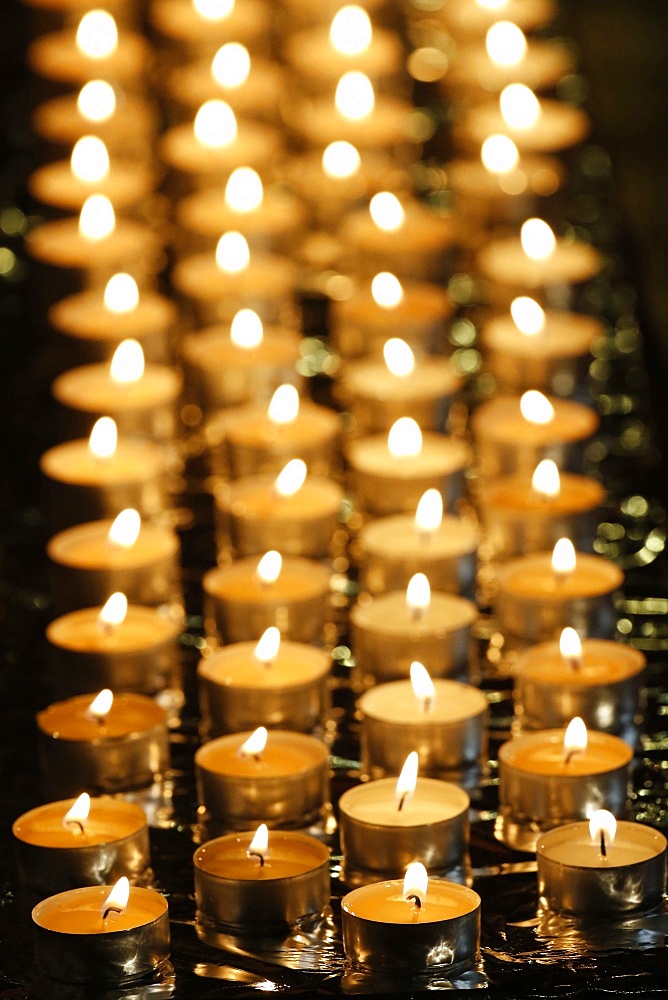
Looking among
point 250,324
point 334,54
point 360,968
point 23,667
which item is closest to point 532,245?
point 250,324

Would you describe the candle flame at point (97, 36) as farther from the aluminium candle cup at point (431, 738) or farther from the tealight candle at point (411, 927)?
the tealight candle at point (411, 927)

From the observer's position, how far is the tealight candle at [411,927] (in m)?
1.48

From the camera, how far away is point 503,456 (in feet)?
7.40

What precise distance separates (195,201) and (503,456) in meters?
0.82

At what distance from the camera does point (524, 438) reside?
7.45 feet

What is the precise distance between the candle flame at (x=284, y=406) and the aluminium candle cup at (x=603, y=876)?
2.56 feet

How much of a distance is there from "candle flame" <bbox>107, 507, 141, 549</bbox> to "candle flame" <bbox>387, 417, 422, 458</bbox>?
328mm

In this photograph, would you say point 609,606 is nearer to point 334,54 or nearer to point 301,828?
point 301,828

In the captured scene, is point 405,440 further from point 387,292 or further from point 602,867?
point 602,867

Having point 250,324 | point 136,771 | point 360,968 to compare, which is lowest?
point 360,968

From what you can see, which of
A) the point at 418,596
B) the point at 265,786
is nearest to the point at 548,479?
the point at 418,596

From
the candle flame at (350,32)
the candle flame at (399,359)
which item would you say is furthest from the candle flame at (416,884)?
the candle flame at (350,32)

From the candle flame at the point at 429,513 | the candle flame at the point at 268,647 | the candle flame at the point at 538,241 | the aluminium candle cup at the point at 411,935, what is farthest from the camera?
the candle flame at the point at 538,241

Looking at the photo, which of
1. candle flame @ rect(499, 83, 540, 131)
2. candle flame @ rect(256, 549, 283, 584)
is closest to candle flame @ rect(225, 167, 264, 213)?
candle flame @ rect(499, 83, 540, 131)
